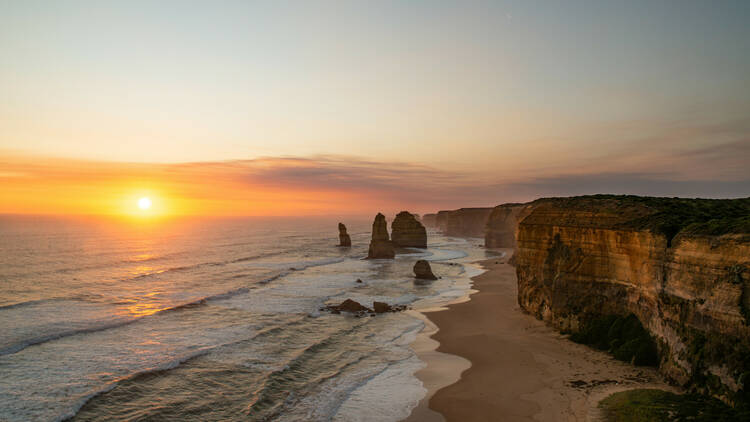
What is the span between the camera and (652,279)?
1783cm

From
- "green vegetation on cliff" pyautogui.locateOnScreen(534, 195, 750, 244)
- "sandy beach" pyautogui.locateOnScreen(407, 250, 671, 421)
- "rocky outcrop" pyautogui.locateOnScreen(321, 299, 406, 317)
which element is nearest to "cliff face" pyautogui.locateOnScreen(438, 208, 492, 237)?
"rocky outcrop" pyautogui.locateOnScreen(321, 299, 406, 317)

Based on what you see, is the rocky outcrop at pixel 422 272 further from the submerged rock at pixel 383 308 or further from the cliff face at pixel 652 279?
the cliff face at pixel 652 279

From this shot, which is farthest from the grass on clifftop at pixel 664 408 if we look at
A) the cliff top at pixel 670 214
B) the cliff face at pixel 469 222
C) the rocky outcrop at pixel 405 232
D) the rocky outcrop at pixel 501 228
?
the cliff face at pixel 469 222

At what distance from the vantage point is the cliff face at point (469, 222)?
14500cm

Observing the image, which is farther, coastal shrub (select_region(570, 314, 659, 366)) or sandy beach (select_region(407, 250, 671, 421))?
coastal shrub (select_region(570, 314, 659, 366))

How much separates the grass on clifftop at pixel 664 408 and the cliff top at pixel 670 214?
6.18m

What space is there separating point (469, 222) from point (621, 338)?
428 ft

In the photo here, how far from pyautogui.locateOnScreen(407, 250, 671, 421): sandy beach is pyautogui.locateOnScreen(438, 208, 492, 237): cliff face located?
120 m

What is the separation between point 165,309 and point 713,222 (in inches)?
1529

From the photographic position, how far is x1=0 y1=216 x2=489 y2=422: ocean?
54.1 ft

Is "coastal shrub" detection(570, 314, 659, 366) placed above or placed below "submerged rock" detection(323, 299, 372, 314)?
above

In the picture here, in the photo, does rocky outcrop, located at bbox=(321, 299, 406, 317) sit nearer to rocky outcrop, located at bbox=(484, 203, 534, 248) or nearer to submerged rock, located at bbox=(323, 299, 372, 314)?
submerged rock, located at bbox=(323, 299, 372, 314)

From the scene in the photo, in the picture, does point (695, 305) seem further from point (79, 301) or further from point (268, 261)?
point (268, 261)

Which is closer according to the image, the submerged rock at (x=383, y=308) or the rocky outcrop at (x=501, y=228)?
the submerged rock at (x=383, y=308)
